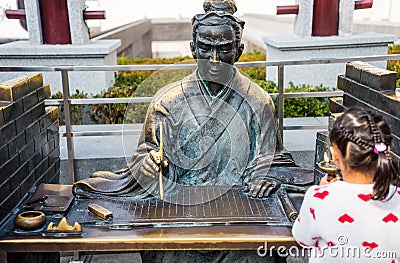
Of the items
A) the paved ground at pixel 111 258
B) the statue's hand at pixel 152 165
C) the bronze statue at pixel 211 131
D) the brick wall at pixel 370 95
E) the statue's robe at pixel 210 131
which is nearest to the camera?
the brick wall at pixel 370 95

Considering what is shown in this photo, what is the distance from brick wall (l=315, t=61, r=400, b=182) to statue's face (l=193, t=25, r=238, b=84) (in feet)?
2.21

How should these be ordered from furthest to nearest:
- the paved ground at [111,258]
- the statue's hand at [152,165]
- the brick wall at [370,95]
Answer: the paved ground at [111,258]
the statue's hand at [152,165]
the brick wall at [370,95]

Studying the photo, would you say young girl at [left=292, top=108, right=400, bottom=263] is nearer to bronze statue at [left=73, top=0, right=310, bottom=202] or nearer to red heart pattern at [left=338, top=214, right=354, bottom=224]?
red heart pattern at [left=338, top=214, right=354, bottom=224]

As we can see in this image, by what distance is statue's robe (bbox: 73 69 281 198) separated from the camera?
2844 mm

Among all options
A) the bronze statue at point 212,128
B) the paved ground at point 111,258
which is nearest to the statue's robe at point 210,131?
the bronze statue at point 212,128

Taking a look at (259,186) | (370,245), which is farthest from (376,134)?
(259,186)

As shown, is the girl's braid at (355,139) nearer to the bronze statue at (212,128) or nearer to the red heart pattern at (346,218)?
the red heart pattern at (346,218)

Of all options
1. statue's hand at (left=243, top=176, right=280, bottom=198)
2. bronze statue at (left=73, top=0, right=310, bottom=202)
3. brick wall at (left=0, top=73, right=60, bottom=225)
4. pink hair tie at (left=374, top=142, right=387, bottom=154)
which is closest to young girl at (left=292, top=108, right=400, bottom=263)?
pink hair tie at (left=374, top=142, right=387, bottom=154)

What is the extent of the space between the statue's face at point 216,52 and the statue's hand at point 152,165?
1.72ft

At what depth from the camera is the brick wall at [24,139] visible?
262 centimetres

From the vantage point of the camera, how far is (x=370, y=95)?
109 inches

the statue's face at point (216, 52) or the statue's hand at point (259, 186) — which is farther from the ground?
the statue's face at point (216, 52)

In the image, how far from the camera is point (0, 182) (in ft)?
8.35

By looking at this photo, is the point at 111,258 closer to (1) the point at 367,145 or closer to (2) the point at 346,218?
(2) the point at 346,218
